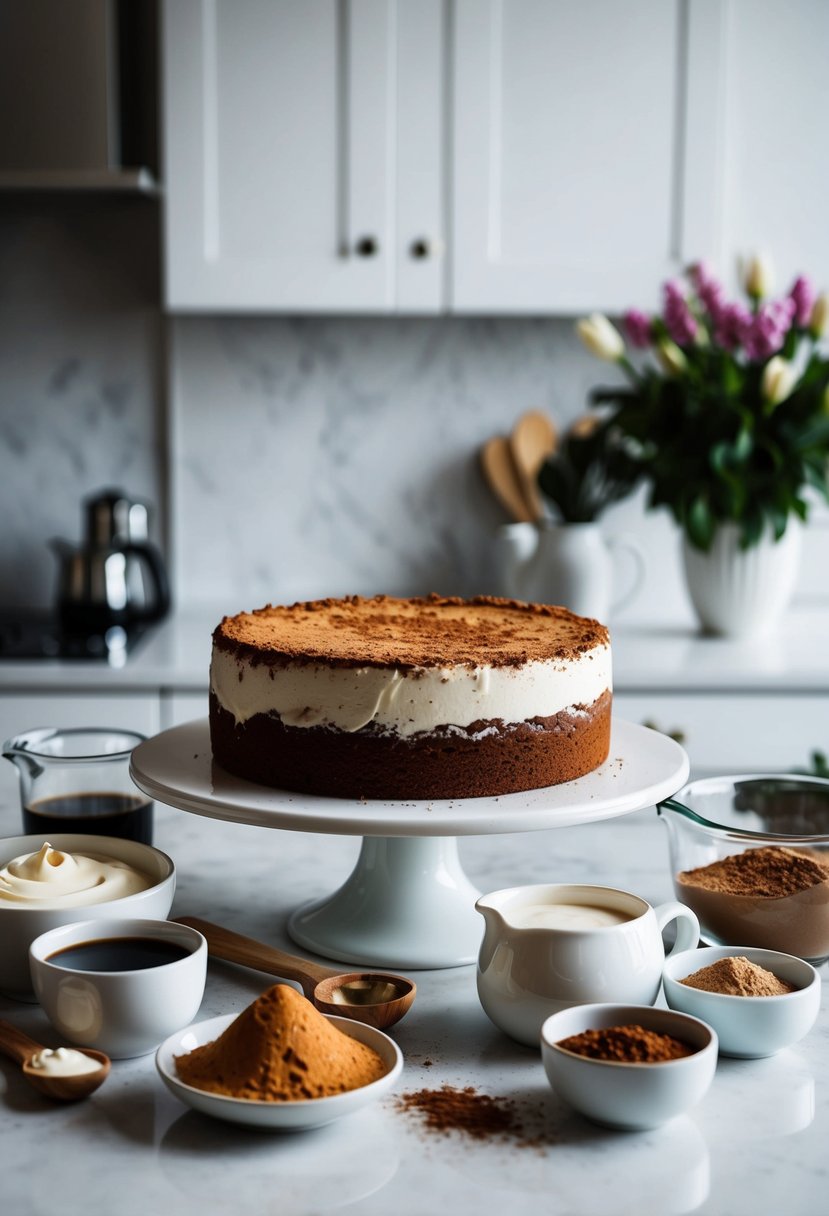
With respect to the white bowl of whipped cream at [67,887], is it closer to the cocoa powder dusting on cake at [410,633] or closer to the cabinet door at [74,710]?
the cocoa powder dusting on cake at [410,633]

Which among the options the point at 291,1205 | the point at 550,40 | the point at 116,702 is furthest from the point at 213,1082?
the point at 550,40

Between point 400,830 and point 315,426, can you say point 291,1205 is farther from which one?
point 315,426

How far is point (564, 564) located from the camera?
8.35ft

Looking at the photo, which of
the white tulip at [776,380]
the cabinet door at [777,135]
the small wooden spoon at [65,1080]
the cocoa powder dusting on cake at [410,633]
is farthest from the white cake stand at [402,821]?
the cabinet door at [777,135]

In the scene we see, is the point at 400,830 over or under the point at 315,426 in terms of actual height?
under

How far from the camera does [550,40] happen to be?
2.41m

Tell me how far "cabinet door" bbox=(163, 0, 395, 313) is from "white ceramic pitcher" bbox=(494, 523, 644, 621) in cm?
54

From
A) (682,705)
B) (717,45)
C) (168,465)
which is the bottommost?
(682,705)

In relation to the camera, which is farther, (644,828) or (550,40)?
(550,40)

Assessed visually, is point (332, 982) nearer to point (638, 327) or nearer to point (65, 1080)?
point (65, 1080)

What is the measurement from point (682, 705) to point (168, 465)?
1.27m

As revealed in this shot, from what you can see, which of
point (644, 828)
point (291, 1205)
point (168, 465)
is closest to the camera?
point (291, 1205)

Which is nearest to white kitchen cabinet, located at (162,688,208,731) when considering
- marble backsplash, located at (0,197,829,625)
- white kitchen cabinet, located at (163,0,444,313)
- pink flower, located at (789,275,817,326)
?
marble backsplash, located at (0,197,829,625)

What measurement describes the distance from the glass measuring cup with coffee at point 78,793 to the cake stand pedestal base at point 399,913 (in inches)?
7.4
